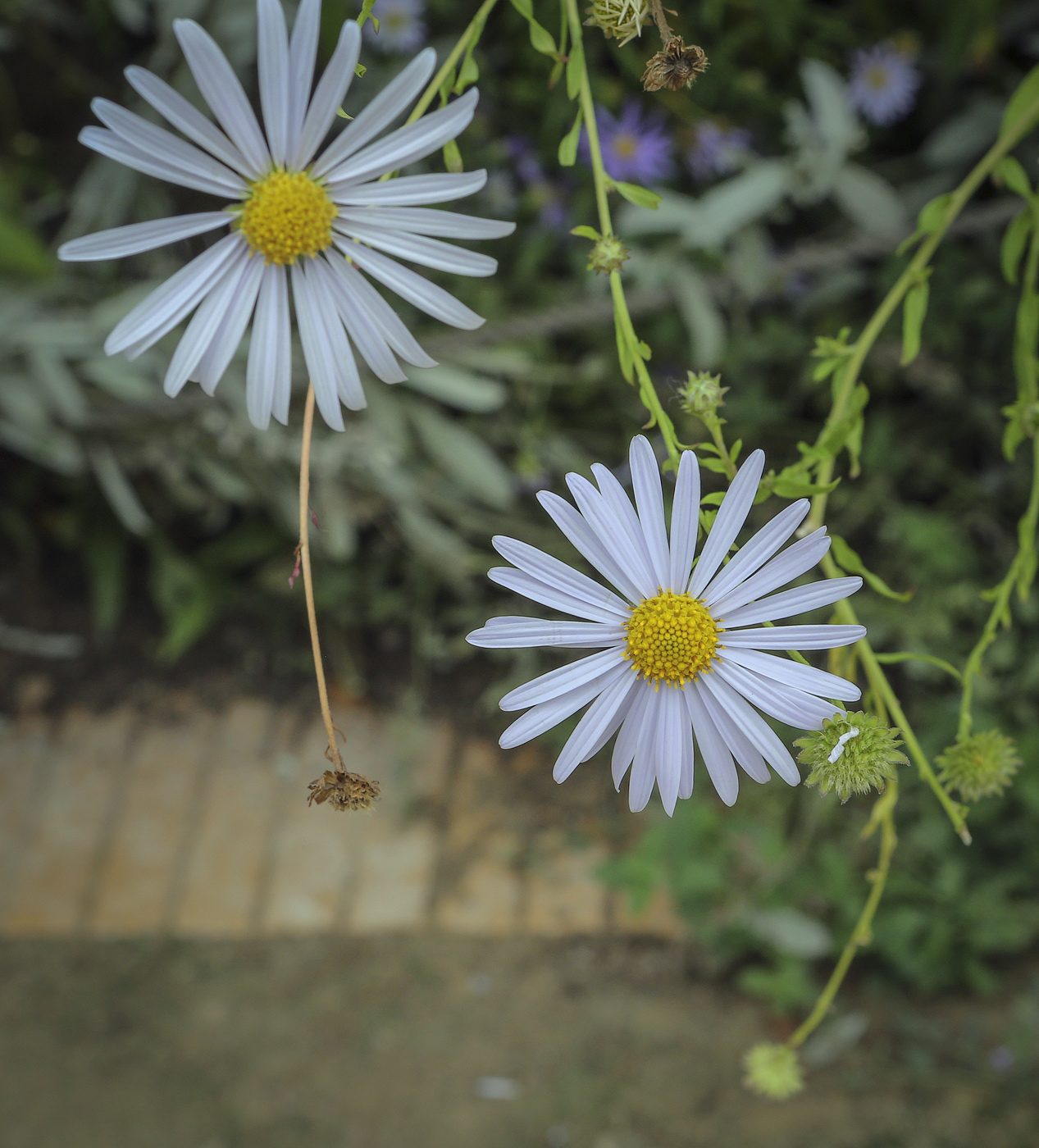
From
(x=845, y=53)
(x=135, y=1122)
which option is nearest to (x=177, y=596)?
(x=135, y=1122)

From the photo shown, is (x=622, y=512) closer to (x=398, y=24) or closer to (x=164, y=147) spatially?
(x=164, y=147)

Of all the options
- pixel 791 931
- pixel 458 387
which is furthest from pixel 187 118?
pixel 791 931

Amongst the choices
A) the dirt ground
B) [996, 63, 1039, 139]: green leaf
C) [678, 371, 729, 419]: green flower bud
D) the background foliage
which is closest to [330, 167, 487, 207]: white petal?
[678, 371, 729, 419]: green flower bud

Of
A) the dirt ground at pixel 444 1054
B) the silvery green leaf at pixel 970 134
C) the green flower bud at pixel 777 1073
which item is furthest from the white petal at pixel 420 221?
the dirt ground at pixel 444 1054

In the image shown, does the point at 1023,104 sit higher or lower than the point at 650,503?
higher

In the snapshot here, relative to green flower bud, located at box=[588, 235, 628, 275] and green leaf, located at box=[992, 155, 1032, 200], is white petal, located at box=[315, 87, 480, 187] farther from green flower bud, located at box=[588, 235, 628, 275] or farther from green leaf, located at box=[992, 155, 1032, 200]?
green leaf, located at box=[992, 155, 1032, 200]

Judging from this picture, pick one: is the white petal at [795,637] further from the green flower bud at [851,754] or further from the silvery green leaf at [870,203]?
the silvery green leaf at [870,203]
